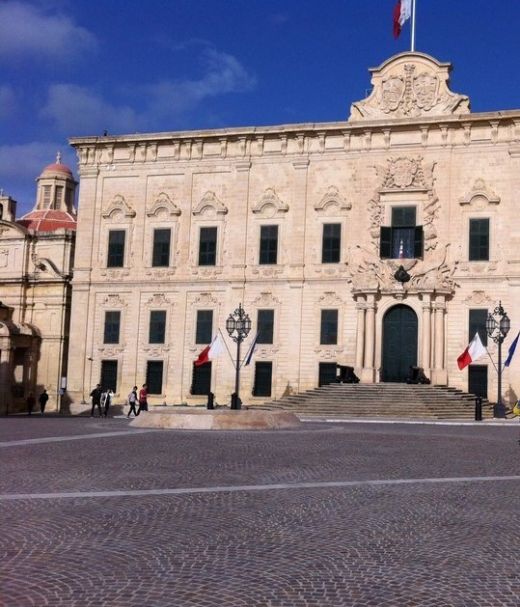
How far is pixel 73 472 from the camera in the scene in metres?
12.5

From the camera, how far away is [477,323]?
3731cm

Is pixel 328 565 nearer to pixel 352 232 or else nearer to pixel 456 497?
pixel 456 497

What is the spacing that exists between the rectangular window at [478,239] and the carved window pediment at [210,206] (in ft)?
38.3

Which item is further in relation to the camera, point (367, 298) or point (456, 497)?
point (367, 298)

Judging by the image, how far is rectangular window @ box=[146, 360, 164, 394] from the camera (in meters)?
41.4

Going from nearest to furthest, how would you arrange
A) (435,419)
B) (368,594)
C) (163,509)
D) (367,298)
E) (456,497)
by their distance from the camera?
(368,594) → (163,509) → (456,497) → (435,419) → (367,298)

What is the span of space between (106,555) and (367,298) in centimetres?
3188

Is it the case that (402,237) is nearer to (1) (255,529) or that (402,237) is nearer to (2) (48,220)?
(2) (48,220)

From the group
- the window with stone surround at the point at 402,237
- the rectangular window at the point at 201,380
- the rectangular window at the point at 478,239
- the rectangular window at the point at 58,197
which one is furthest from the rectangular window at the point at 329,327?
the rectangular window at the point at 58,197

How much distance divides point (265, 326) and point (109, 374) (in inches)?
331

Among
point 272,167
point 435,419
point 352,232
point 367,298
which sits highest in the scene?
point 272,167

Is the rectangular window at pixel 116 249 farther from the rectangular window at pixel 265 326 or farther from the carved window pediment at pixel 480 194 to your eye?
the carved window pediment at pixel 480 194

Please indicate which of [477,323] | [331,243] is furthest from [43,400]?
[477,323]

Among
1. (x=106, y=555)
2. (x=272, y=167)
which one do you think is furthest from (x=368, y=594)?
(x=272, y=167)
